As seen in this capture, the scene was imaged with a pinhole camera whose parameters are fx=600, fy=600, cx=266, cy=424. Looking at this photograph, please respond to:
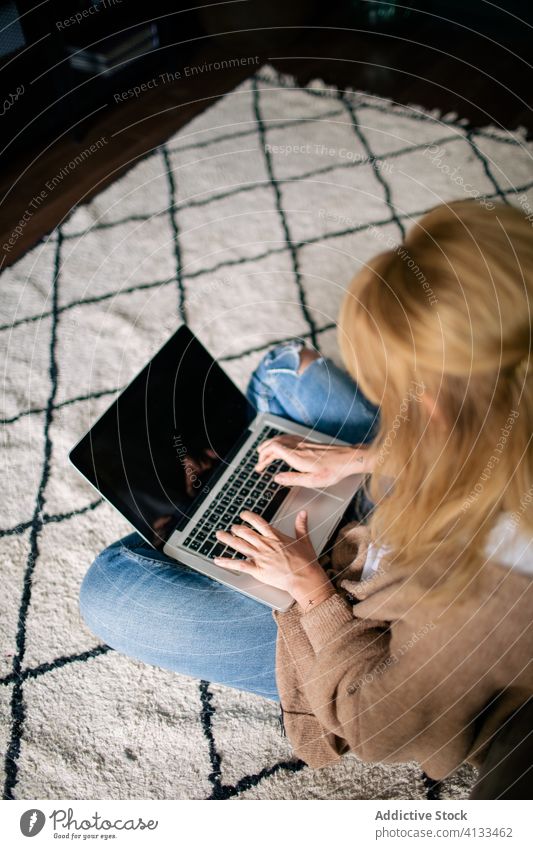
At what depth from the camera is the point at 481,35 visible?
6.82ft

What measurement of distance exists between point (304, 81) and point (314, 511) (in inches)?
61.0

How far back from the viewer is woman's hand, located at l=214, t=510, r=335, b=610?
0.70 meters

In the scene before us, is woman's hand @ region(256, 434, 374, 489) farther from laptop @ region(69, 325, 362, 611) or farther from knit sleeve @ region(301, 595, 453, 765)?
knit sleeve @ region(301, 595, 453, 765)

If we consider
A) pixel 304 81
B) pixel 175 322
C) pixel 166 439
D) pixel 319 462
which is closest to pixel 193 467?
pixel 166 439

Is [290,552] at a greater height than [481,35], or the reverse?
[481,35]

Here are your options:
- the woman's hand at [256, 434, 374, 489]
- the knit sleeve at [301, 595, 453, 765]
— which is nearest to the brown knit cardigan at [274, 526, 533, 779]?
the knit sleeve at [301, 595, 453, 765]

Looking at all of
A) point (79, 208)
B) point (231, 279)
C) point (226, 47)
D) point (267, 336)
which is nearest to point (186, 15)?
point (226, 47)

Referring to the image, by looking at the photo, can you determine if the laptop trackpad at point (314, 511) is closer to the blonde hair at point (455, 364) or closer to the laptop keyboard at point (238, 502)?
the laptop keyboard at point (238, 502)

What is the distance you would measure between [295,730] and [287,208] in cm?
120

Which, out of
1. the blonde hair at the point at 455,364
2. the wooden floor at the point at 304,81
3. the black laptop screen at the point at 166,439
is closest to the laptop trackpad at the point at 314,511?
the black laptop screen at the point at 166,439

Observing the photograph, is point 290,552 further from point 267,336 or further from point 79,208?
point 79,208

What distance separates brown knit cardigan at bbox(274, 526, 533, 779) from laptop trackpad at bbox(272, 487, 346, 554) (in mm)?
97

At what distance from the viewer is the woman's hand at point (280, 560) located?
2.29ft

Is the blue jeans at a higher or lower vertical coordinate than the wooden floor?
lower
